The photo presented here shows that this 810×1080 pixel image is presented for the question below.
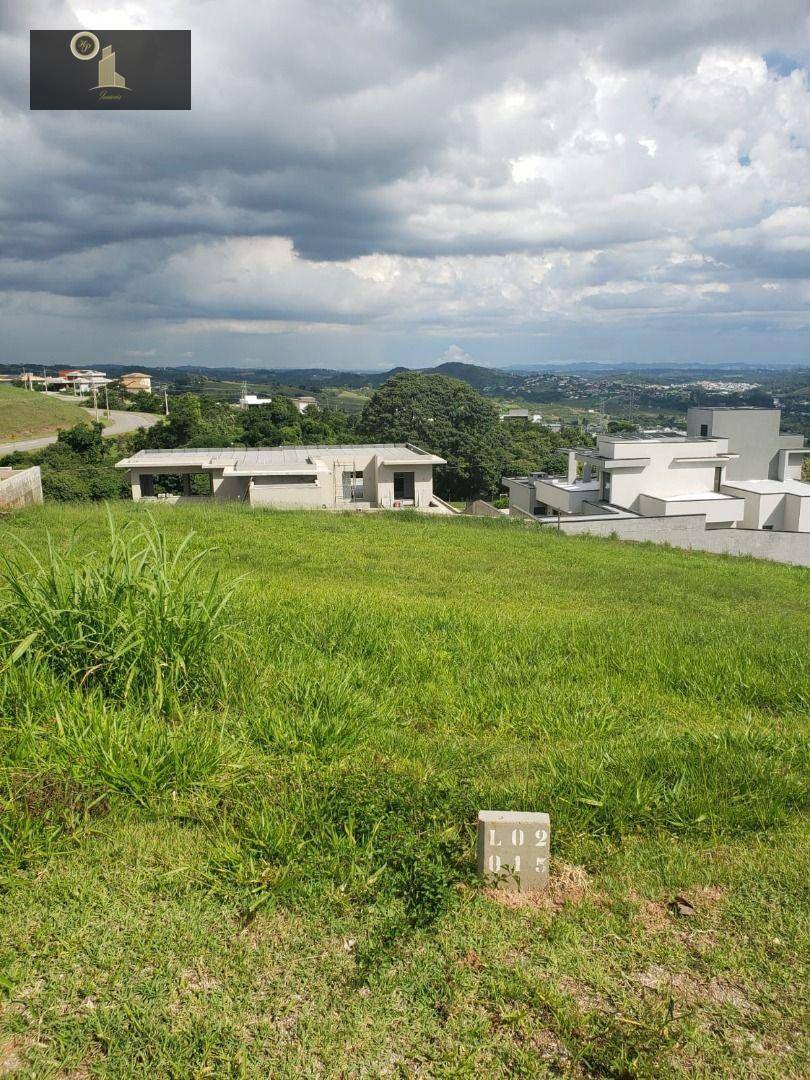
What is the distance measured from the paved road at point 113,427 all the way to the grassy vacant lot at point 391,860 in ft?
129

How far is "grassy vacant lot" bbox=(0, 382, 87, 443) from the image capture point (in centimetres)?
5459

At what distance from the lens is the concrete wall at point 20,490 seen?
11766 millimetres

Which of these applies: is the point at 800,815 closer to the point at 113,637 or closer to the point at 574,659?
the point at 574,659

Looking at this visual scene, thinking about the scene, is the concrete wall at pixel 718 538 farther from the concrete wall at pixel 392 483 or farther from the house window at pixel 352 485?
the house window at pixel 352 485

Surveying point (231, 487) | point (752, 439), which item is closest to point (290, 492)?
point (231, 487)

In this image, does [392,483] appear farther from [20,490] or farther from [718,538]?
[20,490]

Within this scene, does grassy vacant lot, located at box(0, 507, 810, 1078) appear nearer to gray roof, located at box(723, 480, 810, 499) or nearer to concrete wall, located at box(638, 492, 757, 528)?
concrete wall, located at box(638, 492, 757, 528)

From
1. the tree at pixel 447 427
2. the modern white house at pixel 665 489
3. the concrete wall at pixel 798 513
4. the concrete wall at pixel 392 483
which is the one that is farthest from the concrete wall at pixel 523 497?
the concrete wall at pixel 798 513

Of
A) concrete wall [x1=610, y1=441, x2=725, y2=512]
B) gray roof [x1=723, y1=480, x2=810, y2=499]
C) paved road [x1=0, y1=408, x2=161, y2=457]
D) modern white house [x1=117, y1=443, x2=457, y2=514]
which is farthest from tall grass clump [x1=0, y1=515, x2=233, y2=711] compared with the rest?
paved road [x1=0, y1=408, x2=161, y2=457]

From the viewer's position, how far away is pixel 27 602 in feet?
12.6

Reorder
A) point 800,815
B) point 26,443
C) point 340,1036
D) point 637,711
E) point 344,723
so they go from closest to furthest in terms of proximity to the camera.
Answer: point 340,1036
point 800,815
point 344,723
point 637,711
point 26,443

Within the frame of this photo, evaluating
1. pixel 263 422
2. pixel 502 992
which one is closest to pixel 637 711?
pixel 502 992

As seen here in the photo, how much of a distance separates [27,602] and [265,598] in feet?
8.08

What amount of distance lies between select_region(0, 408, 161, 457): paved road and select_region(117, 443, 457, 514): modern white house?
17256 millimetres
